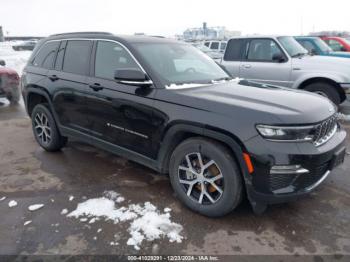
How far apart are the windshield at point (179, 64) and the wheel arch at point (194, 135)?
1.98ft

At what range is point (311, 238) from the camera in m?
2.72

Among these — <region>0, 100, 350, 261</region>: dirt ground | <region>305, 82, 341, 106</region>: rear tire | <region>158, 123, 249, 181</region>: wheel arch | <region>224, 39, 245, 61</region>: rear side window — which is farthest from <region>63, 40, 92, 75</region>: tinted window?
<region>305, 82, 341, 106</region>: rear tire

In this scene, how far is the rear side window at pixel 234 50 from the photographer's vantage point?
736 cm

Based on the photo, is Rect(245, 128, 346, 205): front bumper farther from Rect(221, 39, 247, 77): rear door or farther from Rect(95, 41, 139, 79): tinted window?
Rect(221, 39, 247, 77): rear door

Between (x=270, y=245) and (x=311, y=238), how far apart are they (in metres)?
0.41

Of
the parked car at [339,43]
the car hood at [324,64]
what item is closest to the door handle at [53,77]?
the car hood at [324,64]

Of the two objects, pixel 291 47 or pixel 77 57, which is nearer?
pixel 77 57

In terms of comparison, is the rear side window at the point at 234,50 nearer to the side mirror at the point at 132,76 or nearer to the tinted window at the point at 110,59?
the tinted window at the point at 110,59

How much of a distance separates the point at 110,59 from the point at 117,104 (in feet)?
2.13

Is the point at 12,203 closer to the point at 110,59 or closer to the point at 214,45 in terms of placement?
the point at 110,59

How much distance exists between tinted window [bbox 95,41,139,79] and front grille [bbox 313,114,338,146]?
2084 mm

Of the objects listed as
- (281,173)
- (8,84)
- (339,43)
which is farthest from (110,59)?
(339,43)

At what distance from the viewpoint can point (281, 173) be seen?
101 inches

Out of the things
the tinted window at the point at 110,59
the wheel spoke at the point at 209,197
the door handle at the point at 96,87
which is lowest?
the wheel spoke at the point at 209,197
